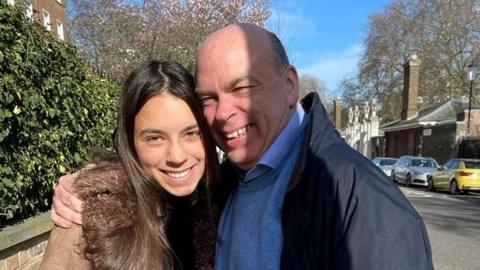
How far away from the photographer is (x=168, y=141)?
7.04 ft

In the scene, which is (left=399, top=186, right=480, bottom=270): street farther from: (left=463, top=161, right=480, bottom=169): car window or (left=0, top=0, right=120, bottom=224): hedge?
(left=0, top=0, right=120, bottom=224): hedge

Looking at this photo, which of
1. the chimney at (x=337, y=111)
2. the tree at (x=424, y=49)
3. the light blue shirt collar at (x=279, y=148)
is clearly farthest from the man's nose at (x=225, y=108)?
the chimney at (x=337, y=111)

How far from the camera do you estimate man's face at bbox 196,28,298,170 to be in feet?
6.08

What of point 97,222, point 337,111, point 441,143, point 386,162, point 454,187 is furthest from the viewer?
point 337,111

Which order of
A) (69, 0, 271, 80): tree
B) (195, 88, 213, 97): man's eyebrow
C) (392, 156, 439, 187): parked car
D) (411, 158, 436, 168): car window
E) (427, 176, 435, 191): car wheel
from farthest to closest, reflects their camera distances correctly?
(411, 158, 436, 168): car window → (392, 156, 439, 187): parked car → (427, 176, 435, 191): car wheel → (69, 0, 271, 80): tree → (195, 88, 213, 97): man's eyebrow

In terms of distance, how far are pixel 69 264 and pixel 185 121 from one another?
0.77 metres

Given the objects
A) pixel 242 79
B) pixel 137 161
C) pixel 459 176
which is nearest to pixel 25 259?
pixel 137 161

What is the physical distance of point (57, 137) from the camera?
4484mm

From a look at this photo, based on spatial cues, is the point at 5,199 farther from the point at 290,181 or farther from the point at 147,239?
the point at 290,181

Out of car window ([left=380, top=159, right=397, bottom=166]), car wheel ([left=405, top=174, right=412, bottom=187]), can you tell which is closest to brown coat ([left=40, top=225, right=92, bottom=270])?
car wheel ([left=405, top=174, right=412, bottom=187])

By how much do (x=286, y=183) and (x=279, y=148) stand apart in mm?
155

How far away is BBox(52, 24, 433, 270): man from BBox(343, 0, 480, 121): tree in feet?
152

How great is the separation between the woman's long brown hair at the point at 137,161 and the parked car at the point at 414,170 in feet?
71.6

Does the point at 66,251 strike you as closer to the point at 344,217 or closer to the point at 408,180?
the point at 344,217
